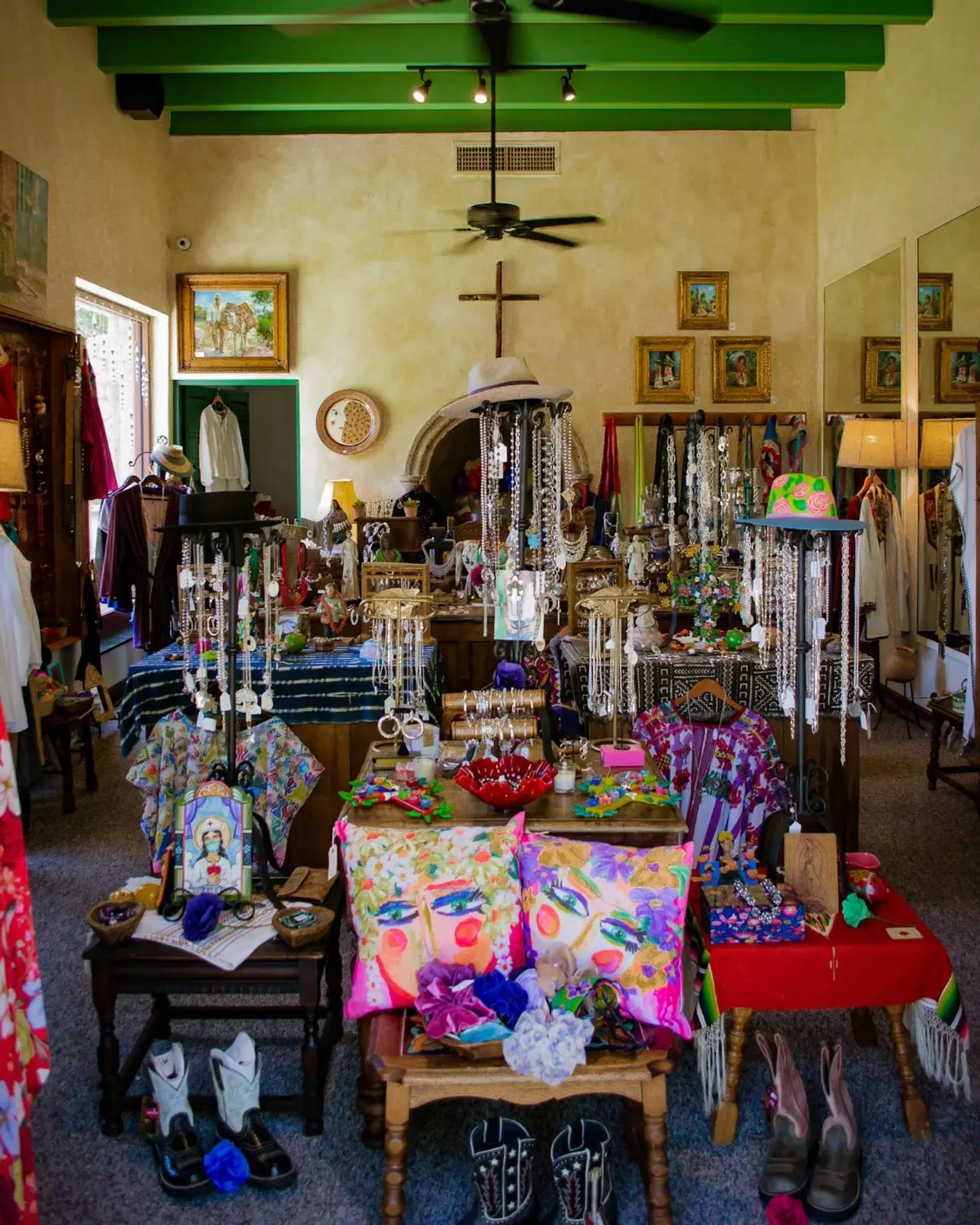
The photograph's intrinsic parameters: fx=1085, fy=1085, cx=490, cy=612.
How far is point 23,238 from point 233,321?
10.7ft

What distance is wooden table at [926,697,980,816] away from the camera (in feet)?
18.8

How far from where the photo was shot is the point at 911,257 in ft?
25.7

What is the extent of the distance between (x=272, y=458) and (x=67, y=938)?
750 centimetres

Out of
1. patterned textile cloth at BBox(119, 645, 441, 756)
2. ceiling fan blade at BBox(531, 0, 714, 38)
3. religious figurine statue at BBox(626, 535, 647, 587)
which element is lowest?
patterned textile cloth at BBox(119, 645, 441, 756)

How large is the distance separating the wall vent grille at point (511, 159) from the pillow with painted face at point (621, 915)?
8.32 metres

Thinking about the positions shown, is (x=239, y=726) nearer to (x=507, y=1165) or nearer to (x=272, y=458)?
(x=507, y=1165)

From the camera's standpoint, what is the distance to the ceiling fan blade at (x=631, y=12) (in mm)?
6078

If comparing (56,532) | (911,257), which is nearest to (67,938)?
(56,532)

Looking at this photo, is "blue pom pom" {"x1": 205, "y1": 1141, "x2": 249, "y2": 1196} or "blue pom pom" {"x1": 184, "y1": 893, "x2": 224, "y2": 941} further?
"blue pom pom" {"x1": 184, "y1": 893, "x2": 224, "y2": 941}

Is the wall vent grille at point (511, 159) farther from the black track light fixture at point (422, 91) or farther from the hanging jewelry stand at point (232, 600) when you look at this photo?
the hanging jewelry stand at point (232, 600)

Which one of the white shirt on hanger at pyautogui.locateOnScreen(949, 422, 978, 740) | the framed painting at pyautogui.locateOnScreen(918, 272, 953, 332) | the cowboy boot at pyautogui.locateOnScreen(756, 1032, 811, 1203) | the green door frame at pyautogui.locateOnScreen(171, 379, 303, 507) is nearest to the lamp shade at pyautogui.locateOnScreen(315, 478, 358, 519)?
the green door frame at pyautogui.locateOnScreen(171, 379, 303, 507)

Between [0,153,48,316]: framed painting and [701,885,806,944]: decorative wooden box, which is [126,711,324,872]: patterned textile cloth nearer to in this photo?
[701,885,806,944]: decorative wooden box

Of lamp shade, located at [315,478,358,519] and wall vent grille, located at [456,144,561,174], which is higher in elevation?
wall vent grille, located at [456,144,561,174]

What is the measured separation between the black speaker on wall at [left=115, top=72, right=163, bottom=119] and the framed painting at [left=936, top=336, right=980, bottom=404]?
6.21 metres
